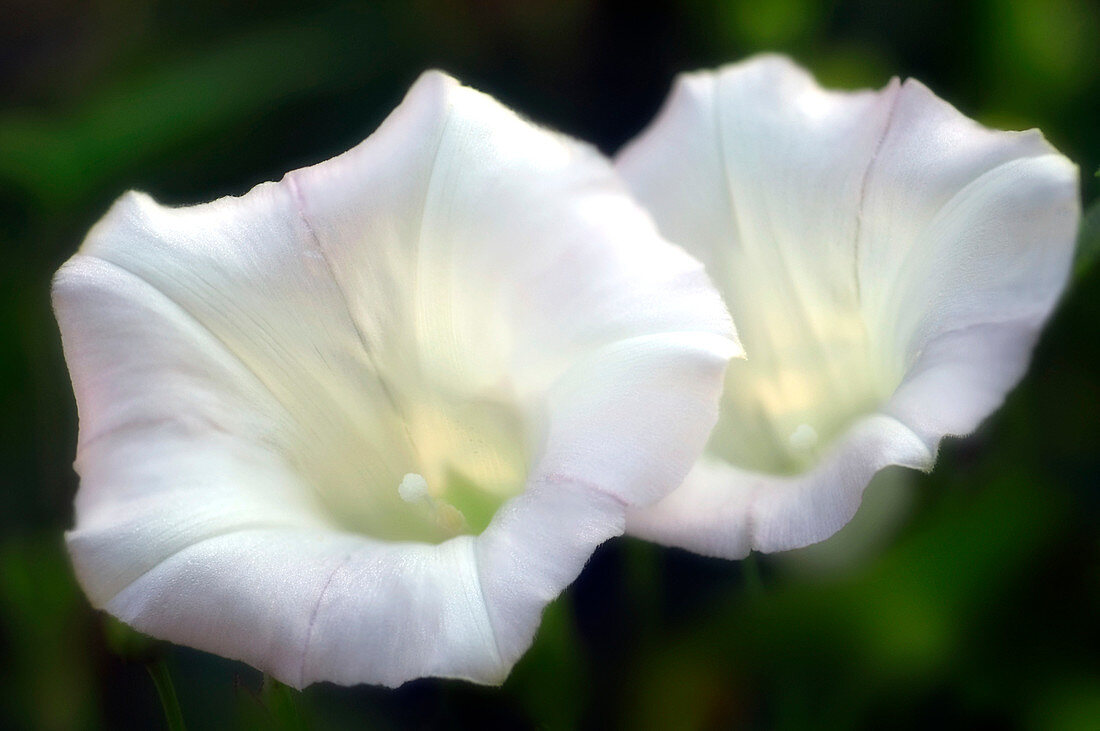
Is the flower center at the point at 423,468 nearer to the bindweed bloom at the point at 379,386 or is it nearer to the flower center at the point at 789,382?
the bindweed bloom at the point at 379,386

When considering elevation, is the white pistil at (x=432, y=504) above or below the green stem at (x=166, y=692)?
above

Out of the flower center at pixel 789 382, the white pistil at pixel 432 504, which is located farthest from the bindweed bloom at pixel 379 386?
the flower center at pixel 789 382

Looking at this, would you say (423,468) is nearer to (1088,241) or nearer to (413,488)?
(413,488)

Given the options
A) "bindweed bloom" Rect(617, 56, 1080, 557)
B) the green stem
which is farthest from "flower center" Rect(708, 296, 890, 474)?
the green stem

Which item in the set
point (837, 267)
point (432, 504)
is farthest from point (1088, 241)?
point (432, 504)

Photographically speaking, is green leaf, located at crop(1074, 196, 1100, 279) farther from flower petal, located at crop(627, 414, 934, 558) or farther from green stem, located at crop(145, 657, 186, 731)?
green stem, located at crop(145, 657, 186, 731)
